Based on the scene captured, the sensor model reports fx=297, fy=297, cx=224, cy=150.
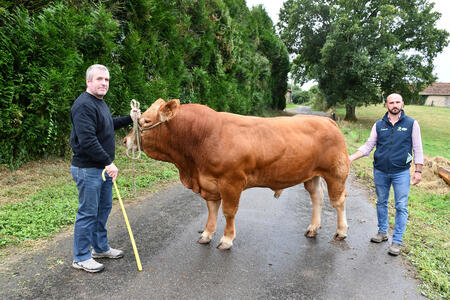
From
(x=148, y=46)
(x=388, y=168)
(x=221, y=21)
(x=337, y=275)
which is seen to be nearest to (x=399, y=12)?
(x=221, y=21)

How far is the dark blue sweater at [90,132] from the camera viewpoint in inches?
112

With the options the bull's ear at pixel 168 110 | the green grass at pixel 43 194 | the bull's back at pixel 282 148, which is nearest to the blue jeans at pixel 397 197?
the bull's back at pixel 282 148

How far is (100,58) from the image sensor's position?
22.7 ft

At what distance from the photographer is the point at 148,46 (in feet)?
27.4

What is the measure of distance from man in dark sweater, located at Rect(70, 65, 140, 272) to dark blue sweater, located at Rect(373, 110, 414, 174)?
11.4ft

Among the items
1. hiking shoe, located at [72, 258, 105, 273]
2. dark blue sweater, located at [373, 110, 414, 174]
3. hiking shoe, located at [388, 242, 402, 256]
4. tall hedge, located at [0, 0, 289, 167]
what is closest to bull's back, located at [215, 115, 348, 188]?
dark blue sweater, located at [373, 110, 414, 174]

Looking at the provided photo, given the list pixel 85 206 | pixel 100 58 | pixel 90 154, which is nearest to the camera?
pixel 90 154

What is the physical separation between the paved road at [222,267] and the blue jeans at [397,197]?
0.29 metres

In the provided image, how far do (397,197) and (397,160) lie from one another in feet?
1.65

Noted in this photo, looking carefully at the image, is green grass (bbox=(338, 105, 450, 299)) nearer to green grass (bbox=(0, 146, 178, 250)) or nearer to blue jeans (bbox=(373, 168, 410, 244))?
blue jeans (bbox=(373, 168, 410, 244))

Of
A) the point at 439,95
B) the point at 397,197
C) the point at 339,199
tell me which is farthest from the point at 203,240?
the point at 439,95

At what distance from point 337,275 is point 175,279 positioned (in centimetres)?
178

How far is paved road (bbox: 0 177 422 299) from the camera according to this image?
9.40 ft

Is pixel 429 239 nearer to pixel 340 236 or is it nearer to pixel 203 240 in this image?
pixel 340 236
